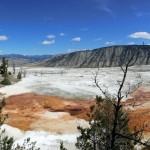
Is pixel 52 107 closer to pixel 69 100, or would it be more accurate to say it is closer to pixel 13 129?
pixel 69 100

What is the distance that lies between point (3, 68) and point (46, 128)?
56864 mm

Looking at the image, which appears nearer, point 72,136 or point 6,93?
point 72,136

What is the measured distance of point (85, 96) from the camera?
5509 centimetres

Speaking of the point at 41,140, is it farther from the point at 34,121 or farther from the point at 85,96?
the point at 85,96

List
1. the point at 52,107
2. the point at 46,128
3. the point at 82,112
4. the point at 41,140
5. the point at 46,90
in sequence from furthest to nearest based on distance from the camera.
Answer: the point at 46,90, the point at 52,107, the point at 82,112, the point at 46,128, the point at 41,140

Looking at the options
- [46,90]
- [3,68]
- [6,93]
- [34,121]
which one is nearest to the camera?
[34,121]

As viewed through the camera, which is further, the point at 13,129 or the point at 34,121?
the point at 34,121

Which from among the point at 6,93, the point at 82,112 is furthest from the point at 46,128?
the point at 6,93

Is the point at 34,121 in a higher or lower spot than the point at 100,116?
lower

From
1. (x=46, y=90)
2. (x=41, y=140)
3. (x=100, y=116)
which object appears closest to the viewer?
(x=100, y=116)

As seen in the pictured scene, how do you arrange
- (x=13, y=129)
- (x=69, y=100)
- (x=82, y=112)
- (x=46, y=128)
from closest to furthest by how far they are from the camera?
(x=13, y=129) < (x=46, y=128) < (x=82, y=112) < (x=69, y=100)

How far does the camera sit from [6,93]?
5781cm

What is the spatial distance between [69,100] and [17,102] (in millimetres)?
8771

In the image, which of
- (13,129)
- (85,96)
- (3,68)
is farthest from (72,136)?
(3,68)
